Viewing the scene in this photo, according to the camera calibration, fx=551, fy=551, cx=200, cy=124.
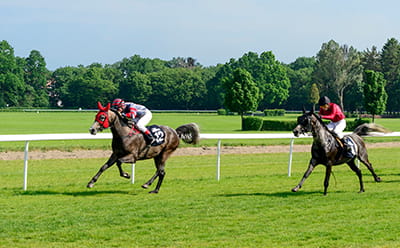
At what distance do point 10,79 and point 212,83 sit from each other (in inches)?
1267

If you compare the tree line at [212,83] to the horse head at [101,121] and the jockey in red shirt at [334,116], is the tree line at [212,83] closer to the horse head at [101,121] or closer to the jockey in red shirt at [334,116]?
the jockey in red shirt at [334,116]

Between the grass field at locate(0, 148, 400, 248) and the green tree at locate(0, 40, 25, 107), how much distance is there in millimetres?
80543

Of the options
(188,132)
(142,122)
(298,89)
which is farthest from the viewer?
(298,89)

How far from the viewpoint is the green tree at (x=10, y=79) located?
8762 cm

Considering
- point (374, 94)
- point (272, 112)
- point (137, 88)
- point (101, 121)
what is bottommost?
point (272, 112)

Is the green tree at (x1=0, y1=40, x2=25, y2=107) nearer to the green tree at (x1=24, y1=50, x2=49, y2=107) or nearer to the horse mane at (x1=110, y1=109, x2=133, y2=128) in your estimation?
the green tree at (x1=24, y1=50, x2=49, y2=107)

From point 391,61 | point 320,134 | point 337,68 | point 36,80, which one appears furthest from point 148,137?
point 36,80

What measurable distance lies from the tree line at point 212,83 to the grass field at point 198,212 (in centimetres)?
6814

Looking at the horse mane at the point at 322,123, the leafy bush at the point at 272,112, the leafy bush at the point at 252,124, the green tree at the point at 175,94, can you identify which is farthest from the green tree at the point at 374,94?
the green tree at the point at 175,94

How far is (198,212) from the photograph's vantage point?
284 inches

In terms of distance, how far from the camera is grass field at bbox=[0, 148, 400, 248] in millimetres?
5703

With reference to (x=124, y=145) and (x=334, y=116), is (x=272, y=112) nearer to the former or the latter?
(x=334, y=116)

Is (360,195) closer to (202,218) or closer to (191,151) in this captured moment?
(202,218)

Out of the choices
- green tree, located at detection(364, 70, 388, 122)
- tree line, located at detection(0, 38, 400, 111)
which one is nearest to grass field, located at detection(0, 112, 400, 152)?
green tree, located at detection(364, 70, 388, 122)
